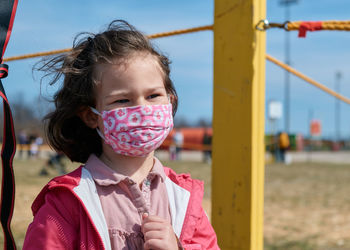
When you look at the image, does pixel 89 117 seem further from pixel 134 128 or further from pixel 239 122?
pixel 239 122

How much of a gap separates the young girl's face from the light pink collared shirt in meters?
0.23

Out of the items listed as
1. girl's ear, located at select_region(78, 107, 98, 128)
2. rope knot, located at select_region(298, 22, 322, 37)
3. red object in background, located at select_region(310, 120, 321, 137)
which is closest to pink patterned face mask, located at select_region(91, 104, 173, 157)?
girl's ear, located at select_region(78, 107, 98, 128)

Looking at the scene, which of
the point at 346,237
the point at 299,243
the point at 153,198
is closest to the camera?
the point at 153,198

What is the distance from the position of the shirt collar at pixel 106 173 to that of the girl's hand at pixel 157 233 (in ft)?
0.58

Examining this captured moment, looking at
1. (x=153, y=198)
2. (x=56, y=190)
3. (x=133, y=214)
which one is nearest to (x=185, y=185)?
(x=153, y=198)

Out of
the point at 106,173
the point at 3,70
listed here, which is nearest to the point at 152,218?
the point at 106,173

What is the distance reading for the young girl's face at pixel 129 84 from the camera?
5.05ft

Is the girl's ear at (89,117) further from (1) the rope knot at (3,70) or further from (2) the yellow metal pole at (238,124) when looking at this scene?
(2) the yellow metal pole at (238,124)

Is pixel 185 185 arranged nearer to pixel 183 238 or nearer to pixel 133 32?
pixel 183 238

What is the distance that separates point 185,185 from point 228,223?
1.93 feet

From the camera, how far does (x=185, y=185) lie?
66.6 inches

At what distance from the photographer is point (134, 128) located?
154 centimetres

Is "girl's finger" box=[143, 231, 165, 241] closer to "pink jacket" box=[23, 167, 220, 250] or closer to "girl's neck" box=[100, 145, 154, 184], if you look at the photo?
"pink jacket" box=[23, 167, 220, 250]

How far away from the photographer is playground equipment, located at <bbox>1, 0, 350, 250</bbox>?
2.13 metres
